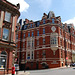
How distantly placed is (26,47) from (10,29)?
70.5 ft

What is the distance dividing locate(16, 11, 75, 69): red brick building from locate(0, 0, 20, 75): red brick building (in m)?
16.7

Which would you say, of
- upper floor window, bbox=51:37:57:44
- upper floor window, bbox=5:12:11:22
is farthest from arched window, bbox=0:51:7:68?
upper floor window, bbox=51:37:57:44

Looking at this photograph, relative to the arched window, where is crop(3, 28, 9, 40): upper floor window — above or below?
above

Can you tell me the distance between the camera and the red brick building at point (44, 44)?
119 feet

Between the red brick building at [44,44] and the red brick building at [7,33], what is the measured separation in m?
16.7

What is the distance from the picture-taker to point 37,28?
42219 mm

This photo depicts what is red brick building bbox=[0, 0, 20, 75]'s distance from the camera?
67.1 ft

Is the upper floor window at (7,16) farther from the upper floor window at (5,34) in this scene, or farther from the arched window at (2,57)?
the arched window at (2,57)

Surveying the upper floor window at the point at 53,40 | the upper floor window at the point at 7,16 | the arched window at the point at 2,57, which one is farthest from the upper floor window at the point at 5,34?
the upper floor window at the point at 53,40

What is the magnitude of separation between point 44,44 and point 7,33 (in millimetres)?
18602

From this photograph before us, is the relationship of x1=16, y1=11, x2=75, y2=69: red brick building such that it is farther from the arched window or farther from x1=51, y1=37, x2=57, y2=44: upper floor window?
the arched window

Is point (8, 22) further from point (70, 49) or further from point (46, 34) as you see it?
point (70, 49)

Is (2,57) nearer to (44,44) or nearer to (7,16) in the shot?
(7,16)

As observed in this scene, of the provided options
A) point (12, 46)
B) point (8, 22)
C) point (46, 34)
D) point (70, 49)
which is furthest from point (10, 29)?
point (70, 49)
